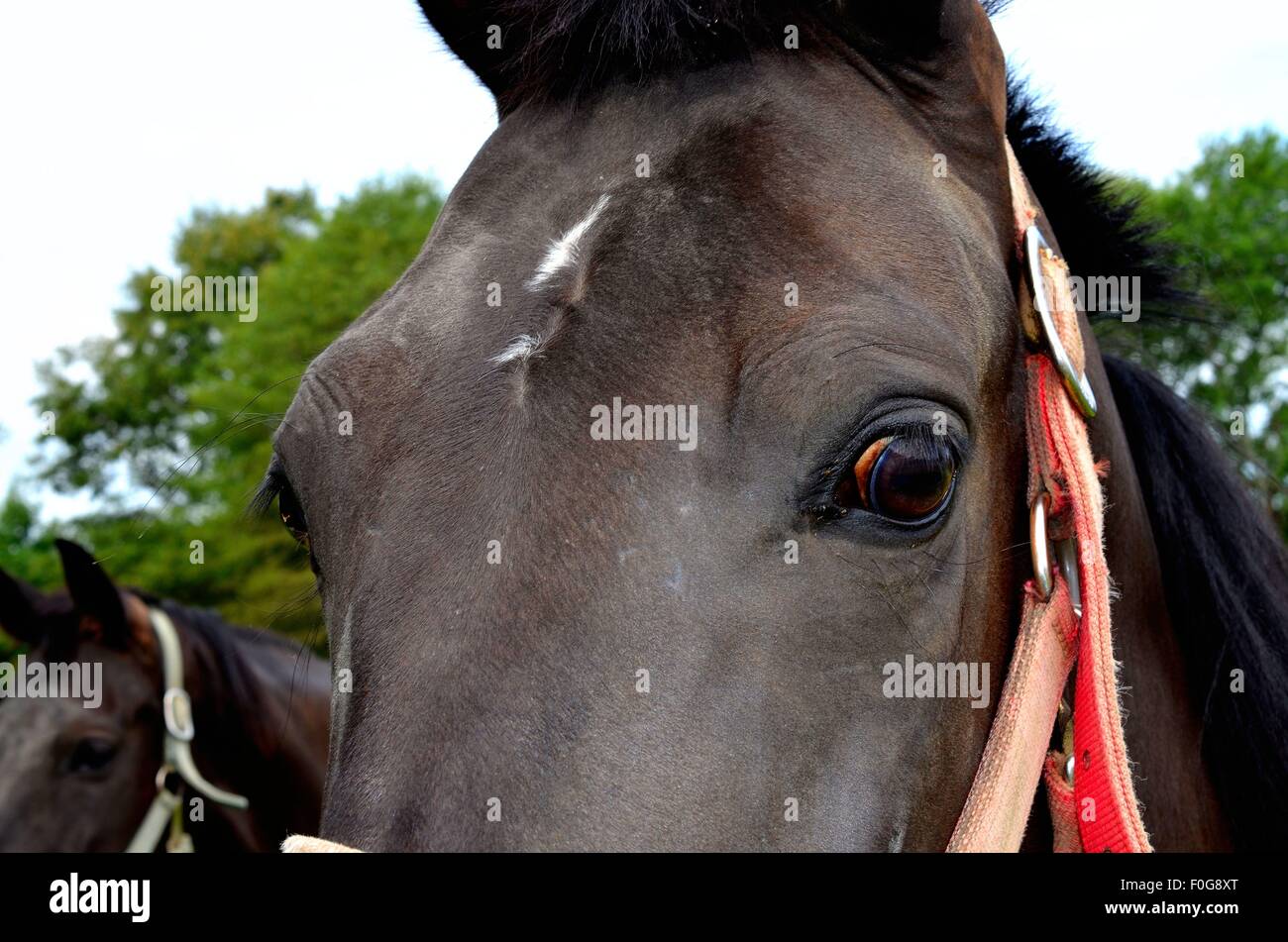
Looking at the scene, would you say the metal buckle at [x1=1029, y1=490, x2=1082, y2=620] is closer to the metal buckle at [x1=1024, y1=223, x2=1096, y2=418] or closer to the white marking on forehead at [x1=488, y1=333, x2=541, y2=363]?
the metal buckle at [x1=1024, y1=223, x2=1096, y2=418]

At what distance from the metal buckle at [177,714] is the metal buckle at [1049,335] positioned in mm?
5476

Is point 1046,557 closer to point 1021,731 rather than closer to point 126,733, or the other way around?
point 1021,731

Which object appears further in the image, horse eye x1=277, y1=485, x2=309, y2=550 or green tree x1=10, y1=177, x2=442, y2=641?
green tree x1=10, y1=177, x2=442, y2=641

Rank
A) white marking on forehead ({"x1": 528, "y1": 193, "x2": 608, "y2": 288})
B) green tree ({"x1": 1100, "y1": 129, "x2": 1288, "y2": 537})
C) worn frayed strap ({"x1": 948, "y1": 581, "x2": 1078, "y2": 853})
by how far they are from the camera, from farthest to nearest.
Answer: green tree ({"x1": 1100, "y1": 129, "x2": 1288, "y2": 537}), white marking on forehead ({"x1": 528, "y1": 193, "x2": 608, "y2": 288}), worn frayed strap ({"x1": 948, "y1": 581, "x2": 1078, "y2": 853})

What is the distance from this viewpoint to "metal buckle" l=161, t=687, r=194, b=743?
605 cm

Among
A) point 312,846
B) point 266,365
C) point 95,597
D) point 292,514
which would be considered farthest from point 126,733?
point 266,365

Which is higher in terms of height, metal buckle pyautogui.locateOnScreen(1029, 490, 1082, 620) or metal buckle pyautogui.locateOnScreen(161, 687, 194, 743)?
metal buckle pyautogui.locateOnScreen(1029, 490, 1082, 620)

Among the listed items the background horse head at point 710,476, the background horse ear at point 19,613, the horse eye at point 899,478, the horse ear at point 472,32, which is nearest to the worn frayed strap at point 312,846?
the background horse head at point 710,476

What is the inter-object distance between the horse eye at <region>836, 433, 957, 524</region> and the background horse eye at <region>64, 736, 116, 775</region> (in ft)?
18.4

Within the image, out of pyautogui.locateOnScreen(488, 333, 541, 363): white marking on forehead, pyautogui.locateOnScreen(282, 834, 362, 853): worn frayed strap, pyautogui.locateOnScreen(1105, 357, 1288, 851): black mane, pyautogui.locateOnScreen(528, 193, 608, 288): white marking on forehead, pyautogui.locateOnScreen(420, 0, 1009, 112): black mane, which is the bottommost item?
pyautogui.locateOnScreen(282, 834, 362, 853): worn frayed strap

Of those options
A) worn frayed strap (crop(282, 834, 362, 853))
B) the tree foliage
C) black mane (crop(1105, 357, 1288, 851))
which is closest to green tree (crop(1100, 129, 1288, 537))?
the tree foliage

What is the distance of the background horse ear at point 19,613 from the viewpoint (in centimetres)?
631
